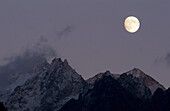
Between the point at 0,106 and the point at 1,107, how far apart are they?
368 millimetres

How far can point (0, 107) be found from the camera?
422ft

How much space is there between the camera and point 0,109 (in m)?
128

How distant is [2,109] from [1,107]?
16.8 inches

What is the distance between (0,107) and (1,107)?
0.21 meters

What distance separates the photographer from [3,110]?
422 feet

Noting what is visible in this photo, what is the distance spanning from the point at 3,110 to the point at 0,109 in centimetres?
73

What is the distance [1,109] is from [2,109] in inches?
11.6

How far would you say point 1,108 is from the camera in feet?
422

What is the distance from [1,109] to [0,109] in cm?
29

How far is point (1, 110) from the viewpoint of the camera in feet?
420

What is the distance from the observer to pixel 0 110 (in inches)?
5037

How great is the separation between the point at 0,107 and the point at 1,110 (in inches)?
33.1

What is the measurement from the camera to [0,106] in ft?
424

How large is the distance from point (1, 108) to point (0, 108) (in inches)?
8.3
